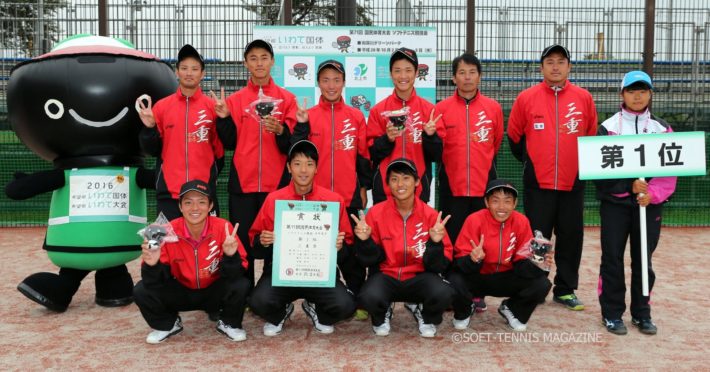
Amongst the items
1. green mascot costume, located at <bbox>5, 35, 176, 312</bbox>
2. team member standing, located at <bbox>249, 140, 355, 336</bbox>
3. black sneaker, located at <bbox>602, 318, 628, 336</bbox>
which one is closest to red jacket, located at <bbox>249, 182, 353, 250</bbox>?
team member standing, located at <bbox>249, 140, 355, 336</bbox>

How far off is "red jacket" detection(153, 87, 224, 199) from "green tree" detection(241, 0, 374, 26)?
3770 millimetres

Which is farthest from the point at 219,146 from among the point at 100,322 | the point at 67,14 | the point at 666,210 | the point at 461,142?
the point at 666,210

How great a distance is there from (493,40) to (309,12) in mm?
2573

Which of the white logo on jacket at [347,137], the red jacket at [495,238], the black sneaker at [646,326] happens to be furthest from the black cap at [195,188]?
the black sneaker at [646,326]

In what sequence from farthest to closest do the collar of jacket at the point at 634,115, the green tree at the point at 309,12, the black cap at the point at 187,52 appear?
the green tree at the point at 309,12 < the black cap at the point at 187,52 < the collar of jacket at the point at 634,115

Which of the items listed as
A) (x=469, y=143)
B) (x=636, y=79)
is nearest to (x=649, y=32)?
(x=636, y=79)

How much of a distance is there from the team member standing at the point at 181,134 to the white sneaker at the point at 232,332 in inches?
37.2

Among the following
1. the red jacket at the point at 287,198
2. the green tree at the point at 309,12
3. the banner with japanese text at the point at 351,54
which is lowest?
the red jacket at the point at 287,198

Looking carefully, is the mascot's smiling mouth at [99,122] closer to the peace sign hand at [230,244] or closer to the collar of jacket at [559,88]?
the peace sign hand at [230,244]

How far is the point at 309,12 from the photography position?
8.47m

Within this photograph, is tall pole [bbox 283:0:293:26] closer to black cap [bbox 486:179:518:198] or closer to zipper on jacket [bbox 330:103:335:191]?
zipper on jacket [bbox 330:103:335:191]

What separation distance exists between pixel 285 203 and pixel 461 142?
1.56 m

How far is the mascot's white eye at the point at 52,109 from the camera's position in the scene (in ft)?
16.1

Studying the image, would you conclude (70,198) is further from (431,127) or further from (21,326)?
(431,127)
